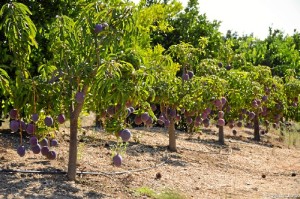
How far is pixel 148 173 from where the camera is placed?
19.2ft

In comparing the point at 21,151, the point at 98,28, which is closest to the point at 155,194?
the point at 21,151

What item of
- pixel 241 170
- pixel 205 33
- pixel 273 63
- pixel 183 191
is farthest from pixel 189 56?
pixel 273 63

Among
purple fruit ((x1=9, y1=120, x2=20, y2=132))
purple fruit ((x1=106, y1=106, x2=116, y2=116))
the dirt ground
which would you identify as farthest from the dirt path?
purple fruit ((x1=106, y1=106, x2=116, y2=116))

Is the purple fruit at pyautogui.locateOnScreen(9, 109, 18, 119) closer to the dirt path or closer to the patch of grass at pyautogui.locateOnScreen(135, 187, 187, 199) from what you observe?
the dirt path

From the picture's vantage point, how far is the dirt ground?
4.58 metres

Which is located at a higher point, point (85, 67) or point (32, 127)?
point (85, 67)

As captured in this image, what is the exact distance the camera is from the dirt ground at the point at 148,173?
4.58 m

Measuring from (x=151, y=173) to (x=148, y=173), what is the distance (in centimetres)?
5

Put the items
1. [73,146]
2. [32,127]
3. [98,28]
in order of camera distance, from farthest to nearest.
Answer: [73,146], [98,28], [32,127]

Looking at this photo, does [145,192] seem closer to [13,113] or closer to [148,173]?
[148,173]

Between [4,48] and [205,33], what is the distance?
23.9 ft

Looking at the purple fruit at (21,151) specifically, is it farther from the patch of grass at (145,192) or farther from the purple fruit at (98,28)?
the patch of grass at (145,192)

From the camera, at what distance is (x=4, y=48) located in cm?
593

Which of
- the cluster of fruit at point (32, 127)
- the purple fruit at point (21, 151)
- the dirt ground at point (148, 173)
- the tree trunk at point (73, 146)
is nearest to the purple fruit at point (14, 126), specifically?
the cluster of fruit at point (32, 127)
